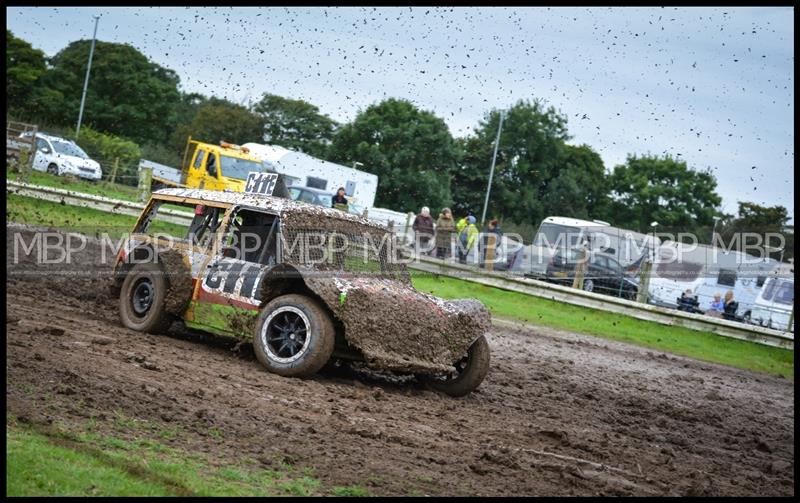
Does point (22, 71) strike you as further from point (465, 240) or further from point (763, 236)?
point (763, 236)

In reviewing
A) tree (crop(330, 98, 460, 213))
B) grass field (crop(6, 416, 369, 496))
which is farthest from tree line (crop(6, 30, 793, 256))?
grass field (crop(6, 416, 369, 496))

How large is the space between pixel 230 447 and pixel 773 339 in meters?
15.8

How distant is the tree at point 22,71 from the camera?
62.8 metres

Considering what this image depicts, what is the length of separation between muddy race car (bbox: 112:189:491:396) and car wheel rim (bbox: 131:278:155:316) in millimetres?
14

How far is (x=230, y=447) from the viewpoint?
20.3ft

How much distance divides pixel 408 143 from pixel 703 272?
20.3 m

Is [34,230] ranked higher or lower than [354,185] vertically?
lower

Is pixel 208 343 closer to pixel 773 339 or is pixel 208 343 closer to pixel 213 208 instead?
pixel 213 208

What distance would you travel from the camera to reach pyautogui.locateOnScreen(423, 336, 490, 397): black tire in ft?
32.2

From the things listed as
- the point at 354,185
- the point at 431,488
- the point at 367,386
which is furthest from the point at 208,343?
the point at 354,185

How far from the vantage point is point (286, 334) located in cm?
922

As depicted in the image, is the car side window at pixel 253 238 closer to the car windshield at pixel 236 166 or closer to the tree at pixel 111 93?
the car windshield at pixel 236 166

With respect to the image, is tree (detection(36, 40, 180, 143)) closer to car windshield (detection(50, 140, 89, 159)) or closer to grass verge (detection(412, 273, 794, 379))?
car windshield (detection(50, 140, 89, 159))

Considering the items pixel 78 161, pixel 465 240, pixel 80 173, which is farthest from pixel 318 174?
pixel 465 240
